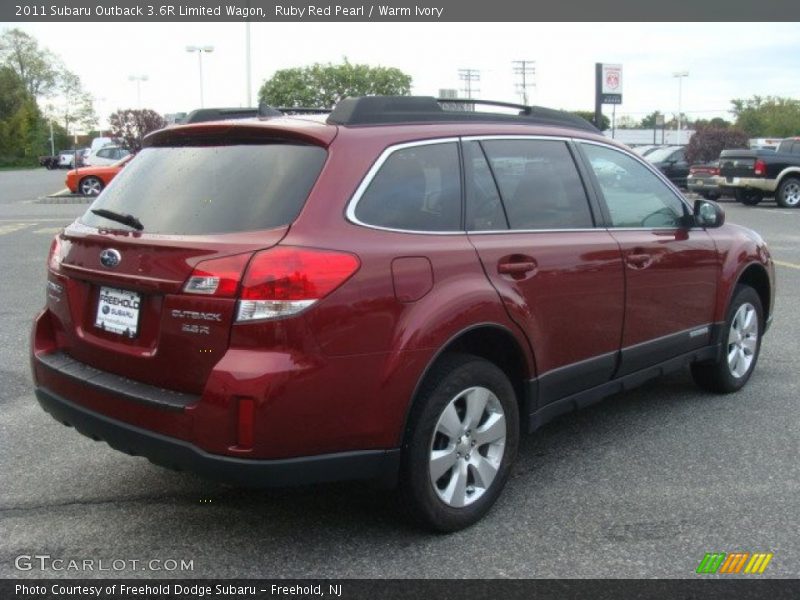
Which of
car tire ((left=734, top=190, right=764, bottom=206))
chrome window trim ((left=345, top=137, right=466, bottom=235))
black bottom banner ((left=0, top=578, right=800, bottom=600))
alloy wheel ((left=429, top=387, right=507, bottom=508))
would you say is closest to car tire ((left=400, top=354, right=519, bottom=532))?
alloy wheel ((left=429, top=387, right=507, bottom=508))

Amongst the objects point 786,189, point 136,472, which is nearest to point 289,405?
point 136,472

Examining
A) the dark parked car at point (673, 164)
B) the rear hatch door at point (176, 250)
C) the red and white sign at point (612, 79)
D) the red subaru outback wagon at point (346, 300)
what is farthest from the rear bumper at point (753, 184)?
the rear hatch door at point (176, 250)

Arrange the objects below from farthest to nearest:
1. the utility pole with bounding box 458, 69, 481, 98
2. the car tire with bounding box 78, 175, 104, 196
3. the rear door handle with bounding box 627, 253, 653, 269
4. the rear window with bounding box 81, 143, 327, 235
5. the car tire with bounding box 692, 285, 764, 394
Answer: the utility pole with bounding box 458, 69, 481, 98, the car tire with bounding box 78, 175, 104, 196, the car tire with bounding box 692, 285, 764, 394, the rear door handle with bounding box 627, 253, 653, 269, the rear window with bounding box 81, 143, 327, 235

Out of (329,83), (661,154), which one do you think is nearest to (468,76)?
(329,83)

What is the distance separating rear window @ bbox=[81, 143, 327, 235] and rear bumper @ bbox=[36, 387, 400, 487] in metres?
0.78

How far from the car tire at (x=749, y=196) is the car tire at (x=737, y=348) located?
1883cm

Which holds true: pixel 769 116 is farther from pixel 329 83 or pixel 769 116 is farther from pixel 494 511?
pixel 494 511

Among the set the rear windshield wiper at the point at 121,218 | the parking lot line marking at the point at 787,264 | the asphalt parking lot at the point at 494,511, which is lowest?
the asphalt parking lot at the point at 494,511

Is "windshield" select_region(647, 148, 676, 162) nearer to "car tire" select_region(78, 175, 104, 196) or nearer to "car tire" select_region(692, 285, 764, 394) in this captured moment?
"car tire" select_region(78, 175, 104, 196)

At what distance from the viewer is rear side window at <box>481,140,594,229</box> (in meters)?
3.98

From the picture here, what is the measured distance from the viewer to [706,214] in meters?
5.18

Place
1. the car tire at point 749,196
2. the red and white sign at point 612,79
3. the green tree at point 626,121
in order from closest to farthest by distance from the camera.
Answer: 1. the car tire at point 749,196
2. the red and white sign at point 612,79
3. the green tree at point 626,121

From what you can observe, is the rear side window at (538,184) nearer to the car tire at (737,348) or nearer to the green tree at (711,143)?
the car tire at (737,348)

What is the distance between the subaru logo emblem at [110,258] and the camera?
338 cm
